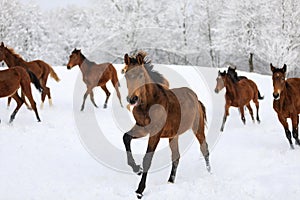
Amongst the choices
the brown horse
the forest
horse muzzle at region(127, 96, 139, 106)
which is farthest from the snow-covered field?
the forest

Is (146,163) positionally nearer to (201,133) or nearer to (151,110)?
(151,110)

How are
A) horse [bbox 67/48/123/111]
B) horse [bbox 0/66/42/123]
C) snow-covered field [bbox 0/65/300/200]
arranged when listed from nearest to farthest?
snow-covered field [bbox 0/65/300/200] → horse [bbox 0/66/42/123] → horse [bbox 67/48/123/111]

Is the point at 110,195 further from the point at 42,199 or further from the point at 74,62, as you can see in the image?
the point at 74,62

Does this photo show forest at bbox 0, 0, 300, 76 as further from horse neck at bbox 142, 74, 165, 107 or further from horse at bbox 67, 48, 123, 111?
horse neck at bbox 142, 74, 165, 107

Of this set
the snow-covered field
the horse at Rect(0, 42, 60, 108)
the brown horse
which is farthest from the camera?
the horse at Rect(0, 42, 60, 108)

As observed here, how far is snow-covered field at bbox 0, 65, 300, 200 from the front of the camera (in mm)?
4531

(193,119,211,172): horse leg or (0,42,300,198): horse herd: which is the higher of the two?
(0,42,300,198): horse herd

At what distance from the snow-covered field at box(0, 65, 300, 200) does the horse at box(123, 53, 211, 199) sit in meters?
0.53

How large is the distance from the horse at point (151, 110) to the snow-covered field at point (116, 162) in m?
0.53

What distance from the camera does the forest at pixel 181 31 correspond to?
24.5 meters

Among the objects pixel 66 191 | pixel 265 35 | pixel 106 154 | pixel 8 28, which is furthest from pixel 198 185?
pixel 8 28

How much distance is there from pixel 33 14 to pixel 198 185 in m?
32.5

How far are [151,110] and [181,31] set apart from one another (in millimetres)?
24543

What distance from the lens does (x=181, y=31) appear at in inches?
1109
